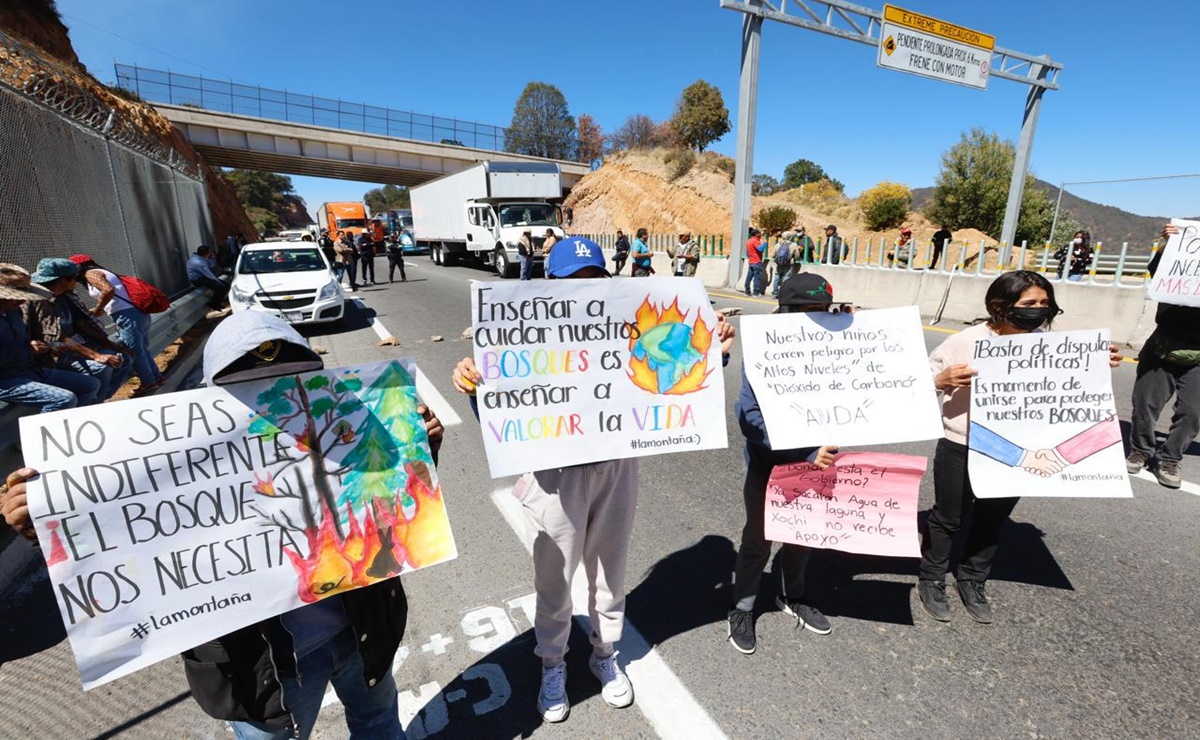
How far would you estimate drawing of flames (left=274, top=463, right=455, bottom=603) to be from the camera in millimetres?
1687

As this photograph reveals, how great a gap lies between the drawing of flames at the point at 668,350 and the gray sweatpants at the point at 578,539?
0.37m

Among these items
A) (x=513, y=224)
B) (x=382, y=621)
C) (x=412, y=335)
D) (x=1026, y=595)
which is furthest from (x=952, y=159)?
(x=382, y=621)

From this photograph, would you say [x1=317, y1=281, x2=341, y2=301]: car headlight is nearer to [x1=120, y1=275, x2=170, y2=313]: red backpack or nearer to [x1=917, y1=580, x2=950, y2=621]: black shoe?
[x1=120, y1=275, x2=170, y2=313]: red backpack

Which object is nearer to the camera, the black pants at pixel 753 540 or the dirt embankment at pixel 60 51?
the black pants at pixel 753 540

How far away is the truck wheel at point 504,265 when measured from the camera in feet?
67.2

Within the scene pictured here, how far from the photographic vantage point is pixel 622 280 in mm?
2240

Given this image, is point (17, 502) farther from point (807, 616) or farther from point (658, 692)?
point (807, 616)

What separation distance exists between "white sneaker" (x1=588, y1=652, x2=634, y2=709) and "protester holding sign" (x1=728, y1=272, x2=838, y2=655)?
61 cm

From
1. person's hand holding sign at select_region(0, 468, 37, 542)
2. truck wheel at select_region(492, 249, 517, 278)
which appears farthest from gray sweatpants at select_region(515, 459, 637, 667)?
truck wheel at select_region(492, 249, 517, 278)

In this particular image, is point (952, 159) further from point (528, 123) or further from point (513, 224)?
point (528, 123)

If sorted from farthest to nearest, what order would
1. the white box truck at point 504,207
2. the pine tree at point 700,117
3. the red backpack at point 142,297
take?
the pine tree at point 700,117
the white box truck at point 504,207
the red backpack at point 142,297

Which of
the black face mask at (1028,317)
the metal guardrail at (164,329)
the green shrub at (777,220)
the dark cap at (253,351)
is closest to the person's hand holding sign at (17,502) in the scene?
the dark cap at (253,351)

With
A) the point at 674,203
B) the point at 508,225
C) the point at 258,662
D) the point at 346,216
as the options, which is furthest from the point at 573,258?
the point at 346,216

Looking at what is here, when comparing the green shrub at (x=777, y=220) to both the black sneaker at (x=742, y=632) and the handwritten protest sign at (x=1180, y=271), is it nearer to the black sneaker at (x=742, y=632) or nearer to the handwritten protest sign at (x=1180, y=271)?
the handwritten protest sign at (x=1180, y=271)
